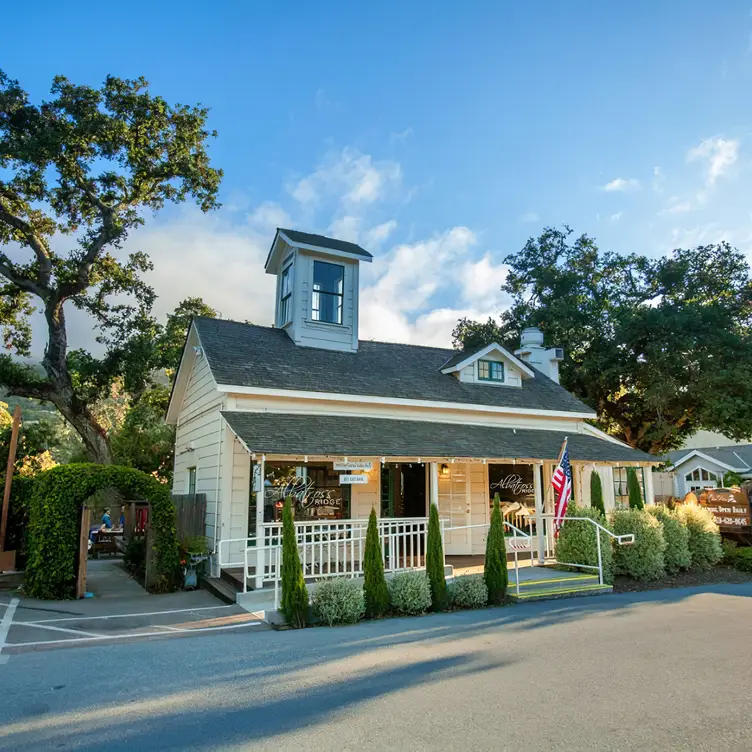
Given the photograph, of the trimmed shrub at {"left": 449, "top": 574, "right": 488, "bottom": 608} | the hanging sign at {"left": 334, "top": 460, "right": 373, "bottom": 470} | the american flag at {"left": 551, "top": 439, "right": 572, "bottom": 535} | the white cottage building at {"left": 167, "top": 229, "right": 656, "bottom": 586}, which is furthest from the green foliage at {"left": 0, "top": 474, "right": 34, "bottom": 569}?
the american flag at {"left": 551, "top": 439, "right": 572, "bottom": 535}

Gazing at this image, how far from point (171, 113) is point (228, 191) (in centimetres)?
369

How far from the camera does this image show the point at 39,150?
782 inches

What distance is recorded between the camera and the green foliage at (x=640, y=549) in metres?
11.4

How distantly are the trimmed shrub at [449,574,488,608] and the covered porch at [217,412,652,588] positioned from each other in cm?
98

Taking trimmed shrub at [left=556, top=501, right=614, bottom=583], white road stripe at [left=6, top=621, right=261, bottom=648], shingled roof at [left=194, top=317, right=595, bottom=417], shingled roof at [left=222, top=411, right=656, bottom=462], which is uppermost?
shingled roof at [left=194, top=317, right=595, bottom=417]

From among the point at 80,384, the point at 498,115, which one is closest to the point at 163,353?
the point at 80,384

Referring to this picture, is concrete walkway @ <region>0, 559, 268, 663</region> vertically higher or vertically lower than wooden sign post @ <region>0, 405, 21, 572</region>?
lower

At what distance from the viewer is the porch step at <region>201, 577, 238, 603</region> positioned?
31.0ft

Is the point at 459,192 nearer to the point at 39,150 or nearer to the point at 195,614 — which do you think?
the point at 195,614

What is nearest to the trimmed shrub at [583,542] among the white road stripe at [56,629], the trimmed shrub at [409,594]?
the trimmed shrub at [409,594]

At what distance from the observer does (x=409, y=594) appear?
844 centimetres

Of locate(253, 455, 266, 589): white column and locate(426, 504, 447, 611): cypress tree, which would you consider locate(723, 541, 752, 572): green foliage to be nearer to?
locate(426, 504, 447, 611): cypress tree

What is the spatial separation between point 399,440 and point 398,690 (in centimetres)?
732

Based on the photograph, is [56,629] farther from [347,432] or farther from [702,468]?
[702,468]
